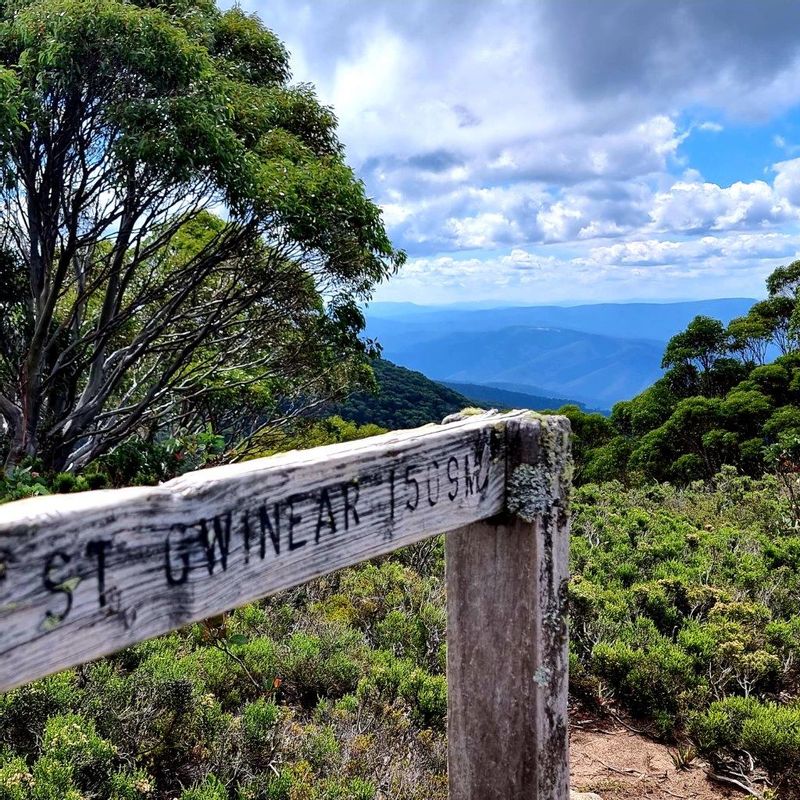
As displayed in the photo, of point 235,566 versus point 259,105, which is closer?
point 235,566

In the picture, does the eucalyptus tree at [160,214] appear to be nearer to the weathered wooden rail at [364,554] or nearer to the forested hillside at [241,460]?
the forested hillside at [241,460]

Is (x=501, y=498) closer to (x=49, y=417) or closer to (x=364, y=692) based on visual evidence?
(x=364, y=692)

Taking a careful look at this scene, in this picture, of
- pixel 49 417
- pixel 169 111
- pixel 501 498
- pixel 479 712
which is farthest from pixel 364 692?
pixel 49 417

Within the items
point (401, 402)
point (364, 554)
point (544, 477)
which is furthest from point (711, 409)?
point (364, 554)

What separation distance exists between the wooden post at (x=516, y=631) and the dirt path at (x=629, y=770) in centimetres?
159

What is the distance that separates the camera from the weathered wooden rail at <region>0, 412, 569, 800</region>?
0.96 m

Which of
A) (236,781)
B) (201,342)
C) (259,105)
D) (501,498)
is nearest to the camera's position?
(501,498)

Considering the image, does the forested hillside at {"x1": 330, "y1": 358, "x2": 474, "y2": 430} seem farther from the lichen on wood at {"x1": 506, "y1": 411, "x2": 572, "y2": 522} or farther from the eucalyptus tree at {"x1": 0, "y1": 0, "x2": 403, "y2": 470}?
the lichen on wood at {"x1": 506, "y1": 411, "x2": 572, "y2": 522}

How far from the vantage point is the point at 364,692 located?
336 cm

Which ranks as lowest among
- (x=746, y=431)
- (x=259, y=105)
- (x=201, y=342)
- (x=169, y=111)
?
(x=746, y=431)

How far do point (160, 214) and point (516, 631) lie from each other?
8.21 m

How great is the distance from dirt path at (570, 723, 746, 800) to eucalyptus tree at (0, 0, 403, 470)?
223 inches

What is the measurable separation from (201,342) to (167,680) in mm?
7411

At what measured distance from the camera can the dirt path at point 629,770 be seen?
10.3ft
